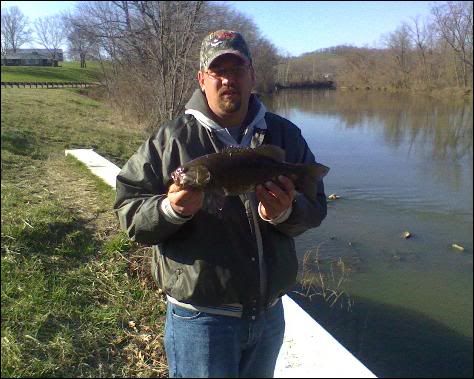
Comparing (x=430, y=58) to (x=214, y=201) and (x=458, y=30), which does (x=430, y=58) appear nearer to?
(x=458, y=30)

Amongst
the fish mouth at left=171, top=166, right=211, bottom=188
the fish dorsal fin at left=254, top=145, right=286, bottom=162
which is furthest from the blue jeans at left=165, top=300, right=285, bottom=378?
the fish dorsal fin at left=254, top=145, right=286, bottom=162

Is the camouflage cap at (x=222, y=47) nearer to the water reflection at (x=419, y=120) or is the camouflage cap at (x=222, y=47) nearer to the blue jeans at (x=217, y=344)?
the blue jeans at (x=217, y=344)

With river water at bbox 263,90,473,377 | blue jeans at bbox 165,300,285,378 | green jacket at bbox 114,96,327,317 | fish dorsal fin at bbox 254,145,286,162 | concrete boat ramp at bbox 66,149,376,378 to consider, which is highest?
fish dorsal fin at bbox 254,145,286,162

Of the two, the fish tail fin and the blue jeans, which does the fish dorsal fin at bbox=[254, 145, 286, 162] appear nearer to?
the fish tail fin

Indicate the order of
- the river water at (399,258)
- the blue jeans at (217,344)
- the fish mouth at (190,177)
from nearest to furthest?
the fish mouth at (190,177) < the blue jeans at (217,344) < the river water at (399,258)

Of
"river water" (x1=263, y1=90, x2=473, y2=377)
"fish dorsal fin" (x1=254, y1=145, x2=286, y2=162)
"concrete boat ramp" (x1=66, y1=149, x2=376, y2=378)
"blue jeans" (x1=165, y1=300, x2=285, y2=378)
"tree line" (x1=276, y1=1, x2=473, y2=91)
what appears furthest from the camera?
"tree line" (x1=276, y1=1, x2=473, y2=91)

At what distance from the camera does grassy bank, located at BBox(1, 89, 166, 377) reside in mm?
3217

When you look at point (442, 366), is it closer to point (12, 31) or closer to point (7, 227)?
point (7, 227)

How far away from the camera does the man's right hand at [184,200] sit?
6.15ft

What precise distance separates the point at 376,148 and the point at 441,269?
10814 millimetres

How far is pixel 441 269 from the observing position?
789 centimetres

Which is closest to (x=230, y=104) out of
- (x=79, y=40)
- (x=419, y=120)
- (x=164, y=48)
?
(x=164, y=48)

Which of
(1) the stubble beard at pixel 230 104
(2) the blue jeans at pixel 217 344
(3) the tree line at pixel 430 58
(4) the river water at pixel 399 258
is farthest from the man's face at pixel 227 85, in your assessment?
(3) the tree line at pixel 430 58

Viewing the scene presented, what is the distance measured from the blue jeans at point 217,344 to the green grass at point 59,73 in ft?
49.4
